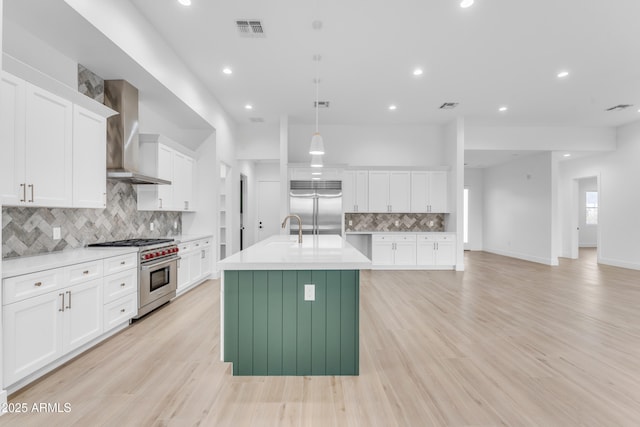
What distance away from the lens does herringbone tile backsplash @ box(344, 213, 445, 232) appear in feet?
23.9

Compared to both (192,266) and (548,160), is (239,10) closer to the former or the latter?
(192,266)

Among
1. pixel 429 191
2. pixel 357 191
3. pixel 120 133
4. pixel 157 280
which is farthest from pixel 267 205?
pixel 120 133

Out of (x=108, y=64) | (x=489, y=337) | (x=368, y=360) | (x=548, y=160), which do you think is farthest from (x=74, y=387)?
(x=548, y=160)

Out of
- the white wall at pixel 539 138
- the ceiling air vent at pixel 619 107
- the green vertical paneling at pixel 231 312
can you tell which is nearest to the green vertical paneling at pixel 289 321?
the green vertical paneling at pixel 231 312

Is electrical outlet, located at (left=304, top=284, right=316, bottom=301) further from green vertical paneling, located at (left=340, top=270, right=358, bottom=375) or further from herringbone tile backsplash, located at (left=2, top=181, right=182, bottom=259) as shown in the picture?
herringbone tile backsplash, located at (left=2, top=181, right=182, bottom=259)

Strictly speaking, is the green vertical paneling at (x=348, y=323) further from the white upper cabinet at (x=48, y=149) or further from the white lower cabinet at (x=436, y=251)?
the white lower cabinet at (x=436, y=251)

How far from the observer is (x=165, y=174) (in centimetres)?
438

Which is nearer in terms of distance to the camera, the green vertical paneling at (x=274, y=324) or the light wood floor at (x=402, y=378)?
the light wood floor at (x=402, y=378)

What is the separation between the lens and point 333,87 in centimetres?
505

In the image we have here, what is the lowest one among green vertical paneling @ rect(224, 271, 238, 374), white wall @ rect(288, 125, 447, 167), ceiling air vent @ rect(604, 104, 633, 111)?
green vertical paneling @ rect(224, 271, 238, 374)

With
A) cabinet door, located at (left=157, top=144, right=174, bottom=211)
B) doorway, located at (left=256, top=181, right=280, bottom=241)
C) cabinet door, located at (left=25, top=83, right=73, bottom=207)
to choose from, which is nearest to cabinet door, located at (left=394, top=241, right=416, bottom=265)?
doorway, located at (left=256, top=181, right=280, bottom=241)

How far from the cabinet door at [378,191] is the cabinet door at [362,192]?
91 millimetres

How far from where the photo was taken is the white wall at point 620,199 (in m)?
6.73

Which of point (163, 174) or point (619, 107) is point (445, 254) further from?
point (163, 174)
